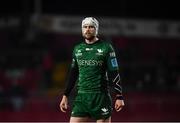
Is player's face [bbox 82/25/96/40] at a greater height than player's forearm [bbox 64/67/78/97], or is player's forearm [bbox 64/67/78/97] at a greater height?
player's face [bbox 82/25/96/40]

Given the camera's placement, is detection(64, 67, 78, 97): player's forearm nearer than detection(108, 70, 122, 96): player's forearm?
No

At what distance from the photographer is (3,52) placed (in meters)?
17.0

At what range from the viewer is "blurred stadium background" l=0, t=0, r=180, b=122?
14773mm

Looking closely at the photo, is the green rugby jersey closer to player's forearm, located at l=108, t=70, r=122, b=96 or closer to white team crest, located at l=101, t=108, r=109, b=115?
player's forearm, located at l=108, t=70, r=122, b=96

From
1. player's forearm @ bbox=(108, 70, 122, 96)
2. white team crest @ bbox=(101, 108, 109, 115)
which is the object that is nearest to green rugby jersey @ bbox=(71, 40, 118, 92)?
player's forearm @ bbox=(108, 70, 122, 96)

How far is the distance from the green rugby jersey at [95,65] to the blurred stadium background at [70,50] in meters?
8.27

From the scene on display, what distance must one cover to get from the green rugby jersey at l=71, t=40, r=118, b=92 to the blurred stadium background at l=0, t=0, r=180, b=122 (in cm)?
827

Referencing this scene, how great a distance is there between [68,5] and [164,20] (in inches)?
139

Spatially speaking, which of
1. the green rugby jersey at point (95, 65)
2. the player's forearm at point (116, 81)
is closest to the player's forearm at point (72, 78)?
the green rugby jersey at point (95, 65)

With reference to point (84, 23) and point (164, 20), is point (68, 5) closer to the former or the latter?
point (164, 20)

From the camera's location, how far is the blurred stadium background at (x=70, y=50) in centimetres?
1477

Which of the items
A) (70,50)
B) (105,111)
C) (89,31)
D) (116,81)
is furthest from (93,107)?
(70,50)

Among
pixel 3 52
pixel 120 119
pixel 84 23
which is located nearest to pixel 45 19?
pixel 3 52

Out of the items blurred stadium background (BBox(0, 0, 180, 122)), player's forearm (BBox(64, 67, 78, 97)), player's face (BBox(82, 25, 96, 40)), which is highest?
player's face (BBox(82, 25, 96, 40))
